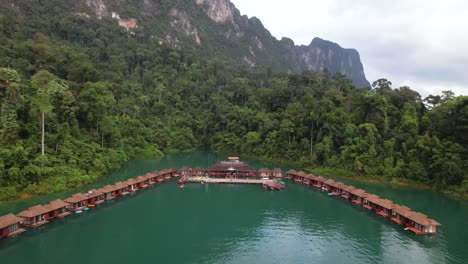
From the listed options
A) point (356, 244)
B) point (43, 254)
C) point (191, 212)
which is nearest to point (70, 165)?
point (191, 212)

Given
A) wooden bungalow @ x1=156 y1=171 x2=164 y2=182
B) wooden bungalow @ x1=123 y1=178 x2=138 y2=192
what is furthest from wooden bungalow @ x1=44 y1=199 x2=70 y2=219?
wooden bungalow @ x1=156 y1=171 x2=164 y2=182

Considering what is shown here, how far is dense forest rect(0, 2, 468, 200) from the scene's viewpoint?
38.9 metres

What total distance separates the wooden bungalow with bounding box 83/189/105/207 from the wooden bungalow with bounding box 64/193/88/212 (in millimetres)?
540

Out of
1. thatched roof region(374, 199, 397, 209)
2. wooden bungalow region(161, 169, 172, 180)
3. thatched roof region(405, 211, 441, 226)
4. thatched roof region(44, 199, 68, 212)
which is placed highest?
wooden bungalow region(161, 169, 172, 180)

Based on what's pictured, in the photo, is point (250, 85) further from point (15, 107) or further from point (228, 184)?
point (15, 107)

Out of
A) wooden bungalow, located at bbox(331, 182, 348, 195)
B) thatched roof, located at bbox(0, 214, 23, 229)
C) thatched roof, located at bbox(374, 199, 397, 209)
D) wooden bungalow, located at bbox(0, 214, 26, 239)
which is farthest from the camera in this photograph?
wooden bungalow, located at bbox(331, 182, 348, 195)

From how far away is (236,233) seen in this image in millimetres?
29016

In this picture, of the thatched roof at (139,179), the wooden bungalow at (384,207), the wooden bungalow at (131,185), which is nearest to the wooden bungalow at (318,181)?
the wooden bungalow at (384,207)

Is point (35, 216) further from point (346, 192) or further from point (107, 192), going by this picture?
point (346, 192)

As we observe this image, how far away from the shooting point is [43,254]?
23.5m

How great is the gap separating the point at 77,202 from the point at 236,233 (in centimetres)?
1483

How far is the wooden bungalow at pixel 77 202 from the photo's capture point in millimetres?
32375

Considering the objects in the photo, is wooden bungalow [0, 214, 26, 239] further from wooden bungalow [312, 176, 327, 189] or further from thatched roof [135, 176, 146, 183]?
wooden bungalow [312, 176, 327, 189]

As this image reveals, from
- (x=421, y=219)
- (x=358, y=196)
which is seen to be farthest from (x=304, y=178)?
(x=421, y=219)
